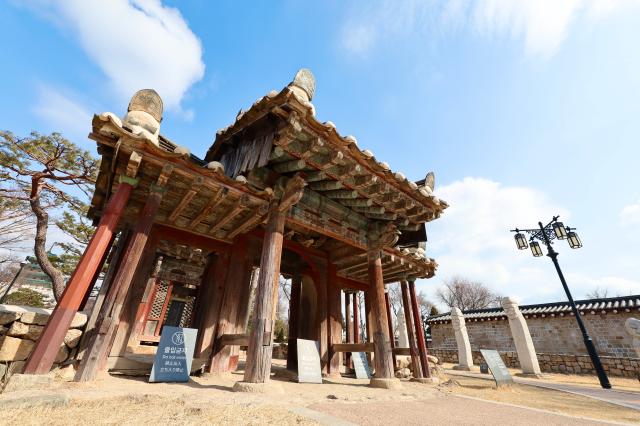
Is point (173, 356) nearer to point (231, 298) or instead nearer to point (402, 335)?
point (231, 298)

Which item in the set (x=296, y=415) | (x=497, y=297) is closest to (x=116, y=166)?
(x=296, y=415)

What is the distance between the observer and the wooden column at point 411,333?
8259mm

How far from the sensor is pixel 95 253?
392cm

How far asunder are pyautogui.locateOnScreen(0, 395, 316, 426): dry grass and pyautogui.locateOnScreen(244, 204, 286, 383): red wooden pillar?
1.22m

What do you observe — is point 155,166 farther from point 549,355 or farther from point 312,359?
point 549,355

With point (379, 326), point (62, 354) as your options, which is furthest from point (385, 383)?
point (62, 354)

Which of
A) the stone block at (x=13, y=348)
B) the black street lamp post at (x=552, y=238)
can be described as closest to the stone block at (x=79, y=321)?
the stone block at (x=13, y=348)

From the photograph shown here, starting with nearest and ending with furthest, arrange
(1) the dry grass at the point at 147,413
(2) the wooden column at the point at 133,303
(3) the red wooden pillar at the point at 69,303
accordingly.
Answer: (1) the dry grass at the point at 147,413 → (3) the red wooden pillar at the point at 69,303 → (2) the wooden column at the point at 133,303

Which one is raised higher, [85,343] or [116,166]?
[116,166]

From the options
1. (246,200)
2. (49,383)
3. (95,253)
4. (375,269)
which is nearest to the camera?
(49,383)

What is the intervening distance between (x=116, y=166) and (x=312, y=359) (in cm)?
546

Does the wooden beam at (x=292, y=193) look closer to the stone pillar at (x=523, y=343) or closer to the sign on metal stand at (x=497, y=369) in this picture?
the sign on metal stand at (x=497, y=369)

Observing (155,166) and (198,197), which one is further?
(198,197)

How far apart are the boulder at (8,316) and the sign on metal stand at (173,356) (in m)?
1.89
